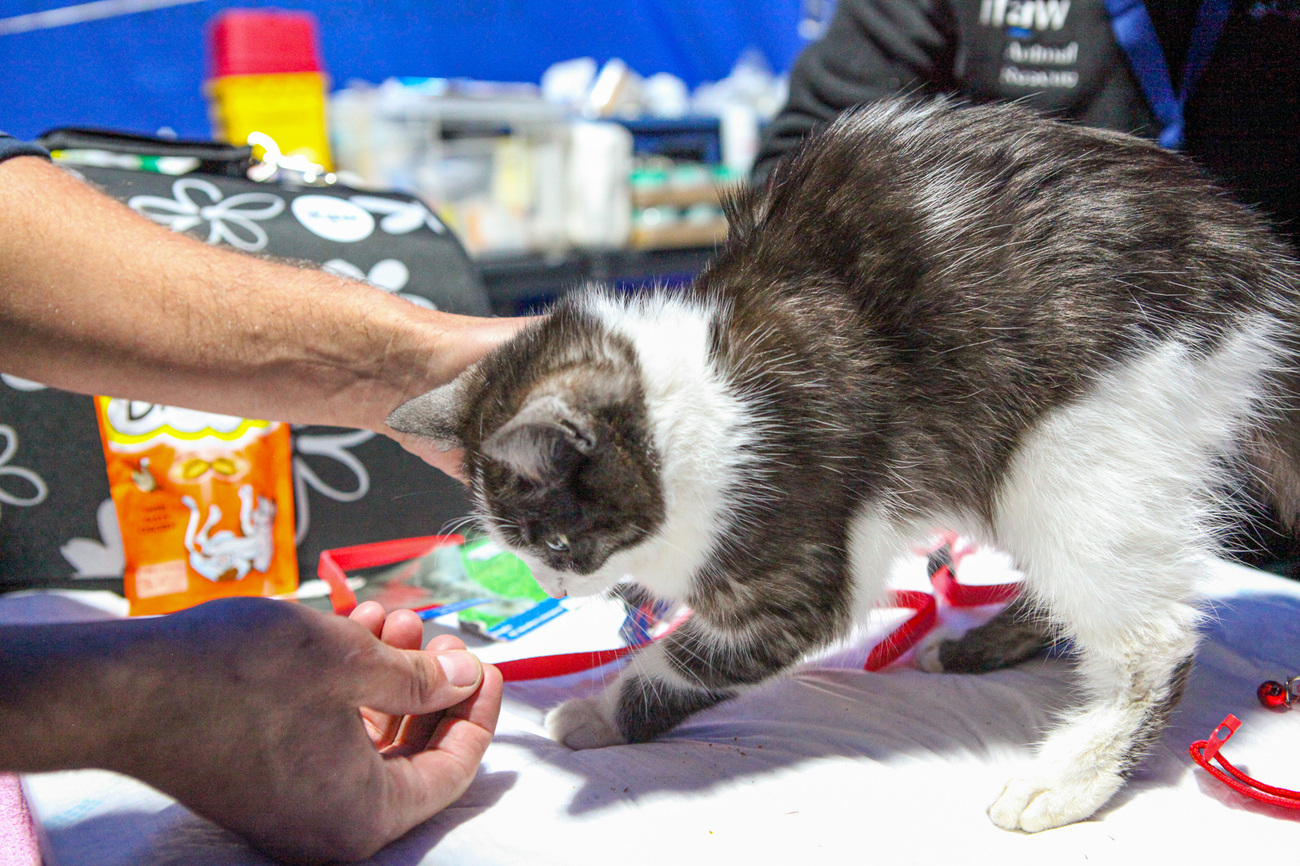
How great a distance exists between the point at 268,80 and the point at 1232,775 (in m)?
2.84

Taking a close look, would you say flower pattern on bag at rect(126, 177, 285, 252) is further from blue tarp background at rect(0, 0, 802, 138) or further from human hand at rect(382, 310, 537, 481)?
A: blue tarp background at rect(0, 0, 802, 138)

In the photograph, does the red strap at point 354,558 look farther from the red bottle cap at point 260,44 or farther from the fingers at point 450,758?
the red bottle cap at point 260,44

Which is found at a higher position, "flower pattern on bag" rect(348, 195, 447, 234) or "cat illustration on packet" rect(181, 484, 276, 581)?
"flower pattern on bag" rect(348, 195, 447, 234)

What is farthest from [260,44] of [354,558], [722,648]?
[722,648]

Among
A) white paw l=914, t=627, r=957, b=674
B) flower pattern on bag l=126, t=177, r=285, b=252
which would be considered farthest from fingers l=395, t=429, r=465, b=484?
white paw l=914, t=627, r=957, b=674

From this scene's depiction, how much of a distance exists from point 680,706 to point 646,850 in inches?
8.0

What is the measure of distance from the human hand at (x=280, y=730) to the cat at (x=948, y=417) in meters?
0.23

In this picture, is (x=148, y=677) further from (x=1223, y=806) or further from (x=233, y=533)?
(x=1223, y=806)

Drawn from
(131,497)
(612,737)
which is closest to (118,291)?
(131,497)

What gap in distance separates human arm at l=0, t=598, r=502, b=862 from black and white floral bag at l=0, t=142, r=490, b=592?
72 centimetres

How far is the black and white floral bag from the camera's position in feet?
4.30

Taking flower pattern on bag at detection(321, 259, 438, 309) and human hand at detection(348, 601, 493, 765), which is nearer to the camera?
human hand at detection(348, 601, 493, 765)

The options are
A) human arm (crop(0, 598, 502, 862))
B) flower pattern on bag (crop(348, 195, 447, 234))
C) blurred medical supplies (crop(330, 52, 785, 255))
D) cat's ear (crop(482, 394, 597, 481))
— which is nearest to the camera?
human arm (crop(0, 598, 502, 862))

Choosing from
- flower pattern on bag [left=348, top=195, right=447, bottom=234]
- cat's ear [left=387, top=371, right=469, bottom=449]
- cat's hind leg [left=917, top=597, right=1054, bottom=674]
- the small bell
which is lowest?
cat's hind leg [left=917, top=597, right=1054, bottom=674]
